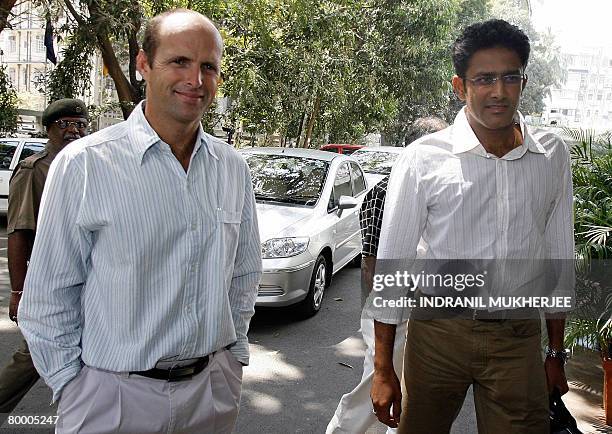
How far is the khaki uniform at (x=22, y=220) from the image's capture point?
3232mm

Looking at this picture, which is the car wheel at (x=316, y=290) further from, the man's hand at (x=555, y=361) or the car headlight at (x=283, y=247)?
the man's hand at (x=555, y=361)

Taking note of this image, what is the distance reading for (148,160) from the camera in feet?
6.19

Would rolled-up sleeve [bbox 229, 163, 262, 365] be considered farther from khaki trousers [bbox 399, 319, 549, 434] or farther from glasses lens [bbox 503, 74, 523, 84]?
glasses lens [bbox 503, 74, 523, 84]

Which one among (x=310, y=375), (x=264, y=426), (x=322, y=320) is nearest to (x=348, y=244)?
(x=322, y=320)

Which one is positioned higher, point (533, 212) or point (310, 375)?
point (533, 212)

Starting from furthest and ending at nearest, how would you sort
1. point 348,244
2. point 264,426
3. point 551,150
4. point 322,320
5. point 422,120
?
point 348,244
point 322,320
point 264,426
point 422,120
point 551,150

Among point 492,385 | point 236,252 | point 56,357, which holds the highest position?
point 236,252

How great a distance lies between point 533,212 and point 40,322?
1716 mm

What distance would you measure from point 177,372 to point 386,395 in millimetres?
833

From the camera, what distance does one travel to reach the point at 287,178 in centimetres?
711

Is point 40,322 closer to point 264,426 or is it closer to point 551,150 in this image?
point 551,150

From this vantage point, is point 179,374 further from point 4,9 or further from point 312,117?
point 312,117

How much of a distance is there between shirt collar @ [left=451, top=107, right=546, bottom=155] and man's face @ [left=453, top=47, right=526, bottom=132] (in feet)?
0.17

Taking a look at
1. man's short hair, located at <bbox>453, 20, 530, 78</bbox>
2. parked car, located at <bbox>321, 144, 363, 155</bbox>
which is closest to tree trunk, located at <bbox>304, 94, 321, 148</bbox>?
parked car, located at <bbox>321, 144, 363, 155</bbox>
